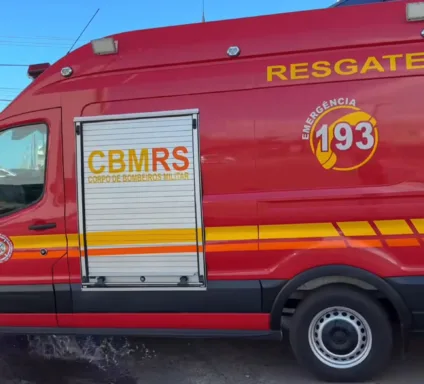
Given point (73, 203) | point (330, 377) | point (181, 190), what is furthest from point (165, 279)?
point (330, 377)

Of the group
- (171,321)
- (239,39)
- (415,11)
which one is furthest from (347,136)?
(171,321)

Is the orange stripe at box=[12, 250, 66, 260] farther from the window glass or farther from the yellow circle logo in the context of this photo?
the yellow circle logo

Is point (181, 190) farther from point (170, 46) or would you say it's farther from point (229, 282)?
point (170, 46)

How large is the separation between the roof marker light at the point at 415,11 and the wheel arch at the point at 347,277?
1.90 m

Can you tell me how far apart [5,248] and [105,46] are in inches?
75.0

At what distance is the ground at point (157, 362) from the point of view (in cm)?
388

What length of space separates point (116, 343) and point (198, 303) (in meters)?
1.34

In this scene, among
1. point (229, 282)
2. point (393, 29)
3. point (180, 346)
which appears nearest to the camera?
point (393, 29)

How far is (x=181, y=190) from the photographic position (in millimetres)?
3738

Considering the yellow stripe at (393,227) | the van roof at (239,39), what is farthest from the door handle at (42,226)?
the yellow stripe at (393,227)

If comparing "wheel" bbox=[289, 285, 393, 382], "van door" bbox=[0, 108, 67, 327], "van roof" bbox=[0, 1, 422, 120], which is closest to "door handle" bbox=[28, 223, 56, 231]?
"van door" bbox=[0, 108, 67, 327]

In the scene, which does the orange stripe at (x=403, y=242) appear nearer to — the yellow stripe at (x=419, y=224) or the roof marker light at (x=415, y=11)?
the yellow stripe at (x=419, y=224)

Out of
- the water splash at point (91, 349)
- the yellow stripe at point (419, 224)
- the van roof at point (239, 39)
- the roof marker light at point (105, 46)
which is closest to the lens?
the yellow stripe at point (419, 224)

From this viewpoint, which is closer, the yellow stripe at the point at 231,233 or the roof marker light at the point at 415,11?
the roof marker light at the point at 415,11
